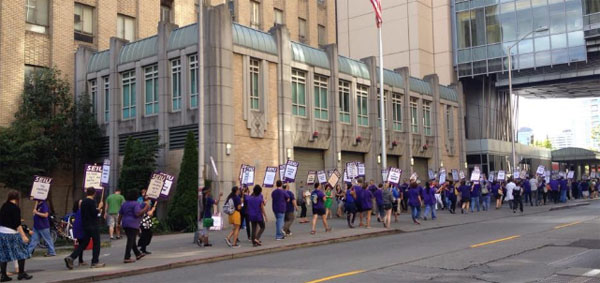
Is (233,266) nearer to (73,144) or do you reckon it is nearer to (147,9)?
(73,144)

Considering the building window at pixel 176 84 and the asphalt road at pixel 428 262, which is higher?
the building window at pixel 176 84

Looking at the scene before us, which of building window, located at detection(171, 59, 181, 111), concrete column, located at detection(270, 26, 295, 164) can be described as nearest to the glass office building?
concrete column, located at detection(270, 26, 295, 164)

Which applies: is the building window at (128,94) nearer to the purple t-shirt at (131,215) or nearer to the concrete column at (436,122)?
the purple t-shirt at (131,215)

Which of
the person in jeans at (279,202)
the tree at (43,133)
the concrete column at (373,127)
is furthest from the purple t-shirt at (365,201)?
the tree at (43,133)

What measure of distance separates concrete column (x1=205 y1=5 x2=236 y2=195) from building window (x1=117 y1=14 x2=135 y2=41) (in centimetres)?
1022

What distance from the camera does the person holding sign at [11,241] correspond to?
10.8 m

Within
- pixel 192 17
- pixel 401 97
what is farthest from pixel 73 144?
pixel 401 97

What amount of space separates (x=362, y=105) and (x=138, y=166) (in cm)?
1418

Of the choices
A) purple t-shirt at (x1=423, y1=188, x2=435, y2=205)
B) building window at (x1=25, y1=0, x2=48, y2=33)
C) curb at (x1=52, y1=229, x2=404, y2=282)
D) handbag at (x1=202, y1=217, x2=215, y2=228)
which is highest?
building window at (x1=25, y1=0, x2=48, y2=33)

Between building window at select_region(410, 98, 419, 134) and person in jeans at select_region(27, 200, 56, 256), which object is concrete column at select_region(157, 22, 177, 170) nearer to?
person in jeans at select_region(27, 200, 56, 256)

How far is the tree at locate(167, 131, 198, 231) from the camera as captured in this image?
22.4m

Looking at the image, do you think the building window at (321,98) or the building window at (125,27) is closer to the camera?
the building window at (321,98)

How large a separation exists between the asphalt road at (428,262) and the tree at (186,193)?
8040 mm

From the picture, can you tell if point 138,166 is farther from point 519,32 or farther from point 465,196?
point 519,32
